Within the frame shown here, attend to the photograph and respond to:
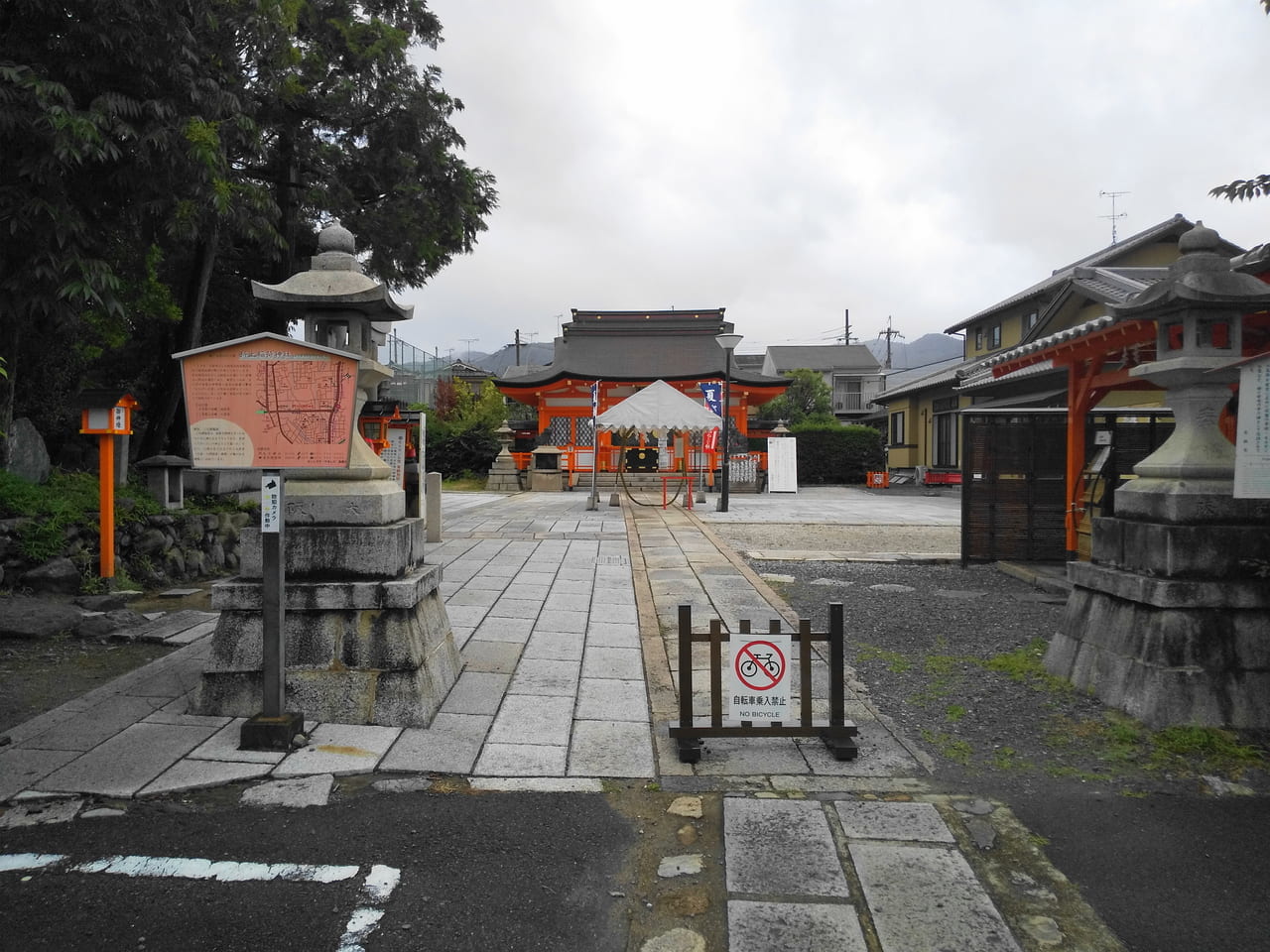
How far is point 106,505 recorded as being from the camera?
7.02 m

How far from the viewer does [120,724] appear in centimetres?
396

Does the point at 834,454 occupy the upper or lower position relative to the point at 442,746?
upper

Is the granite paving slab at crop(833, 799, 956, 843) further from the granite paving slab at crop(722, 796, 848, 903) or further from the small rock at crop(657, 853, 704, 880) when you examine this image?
the small rock at crop(657, 853, 704, 880)

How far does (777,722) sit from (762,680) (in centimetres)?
22

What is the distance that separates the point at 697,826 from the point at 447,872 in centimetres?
100

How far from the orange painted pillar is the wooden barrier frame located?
6.05m

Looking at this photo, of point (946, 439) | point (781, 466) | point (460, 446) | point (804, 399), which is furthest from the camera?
point (804, 399)

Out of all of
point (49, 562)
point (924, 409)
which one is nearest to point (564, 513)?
point (49, 562)

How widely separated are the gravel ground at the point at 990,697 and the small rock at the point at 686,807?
3.88 ft

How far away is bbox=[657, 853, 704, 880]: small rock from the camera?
2777 mm

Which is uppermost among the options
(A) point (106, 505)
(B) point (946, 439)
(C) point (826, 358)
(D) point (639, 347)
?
(C) point (826, 358)

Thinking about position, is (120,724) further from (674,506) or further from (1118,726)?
(674,506)

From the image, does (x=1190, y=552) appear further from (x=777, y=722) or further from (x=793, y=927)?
(x=793, y=927)

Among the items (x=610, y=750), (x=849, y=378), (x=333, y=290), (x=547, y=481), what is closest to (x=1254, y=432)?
(x=610, y=750)
